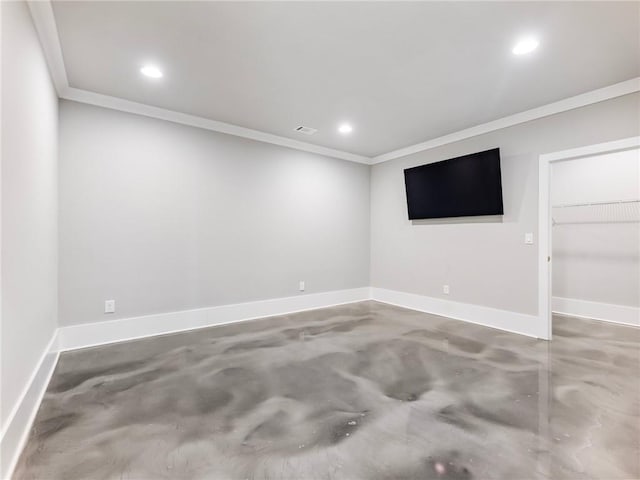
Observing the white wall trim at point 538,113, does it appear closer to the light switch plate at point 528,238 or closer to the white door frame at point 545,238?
the white door frame at point 545,238

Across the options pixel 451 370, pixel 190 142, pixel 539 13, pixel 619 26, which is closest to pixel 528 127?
pixel 619 26

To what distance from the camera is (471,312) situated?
4.21 m

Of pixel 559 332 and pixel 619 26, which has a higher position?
pixel 619 26

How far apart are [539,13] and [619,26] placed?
654 millimetres

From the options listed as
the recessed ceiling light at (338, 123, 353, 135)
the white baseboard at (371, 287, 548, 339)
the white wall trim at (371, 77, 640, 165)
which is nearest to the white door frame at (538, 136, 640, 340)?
the white baseboard at (371, 287, 548, 339)

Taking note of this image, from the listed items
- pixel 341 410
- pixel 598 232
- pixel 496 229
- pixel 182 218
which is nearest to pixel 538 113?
pixel 496 229

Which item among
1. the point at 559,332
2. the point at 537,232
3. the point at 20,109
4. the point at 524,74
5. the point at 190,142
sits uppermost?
the point at 524,74

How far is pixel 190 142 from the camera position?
3.82 metres

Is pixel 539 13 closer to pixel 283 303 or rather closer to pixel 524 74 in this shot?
pixel 524 74

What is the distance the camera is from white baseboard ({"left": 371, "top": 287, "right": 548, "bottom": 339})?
3.62 meters

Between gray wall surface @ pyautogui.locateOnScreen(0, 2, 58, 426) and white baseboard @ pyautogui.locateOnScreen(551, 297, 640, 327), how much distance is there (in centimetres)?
603

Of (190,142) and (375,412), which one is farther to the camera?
(190,142)

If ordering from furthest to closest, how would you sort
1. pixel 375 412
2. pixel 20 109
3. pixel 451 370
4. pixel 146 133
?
pixel 146 133
pixel 451 370
pixel 375 412
pixel 20 109

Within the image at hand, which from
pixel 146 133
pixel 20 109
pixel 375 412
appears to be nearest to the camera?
pixel 20 109
